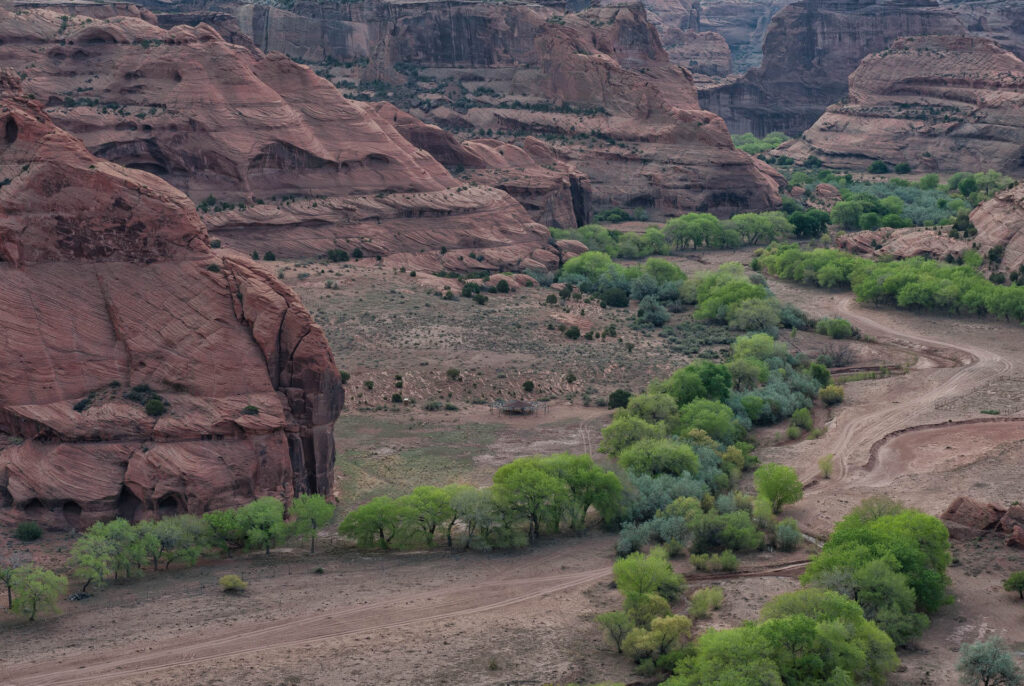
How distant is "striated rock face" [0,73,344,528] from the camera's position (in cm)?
5575

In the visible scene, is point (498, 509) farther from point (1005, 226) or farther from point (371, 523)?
point (1005, 226)

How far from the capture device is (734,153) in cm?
15862

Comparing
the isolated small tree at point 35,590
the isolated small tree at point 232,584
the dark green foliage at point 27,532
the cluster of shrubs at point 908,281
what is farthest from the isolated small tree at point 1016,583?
the cluster of shrubs at point 908,281

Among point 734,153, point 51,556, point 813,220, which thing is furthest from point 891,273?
point 51,556

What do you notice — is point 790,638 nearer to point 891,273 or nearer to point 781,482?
point 781,482

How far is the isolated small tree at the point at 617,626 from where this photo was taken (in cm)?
4841

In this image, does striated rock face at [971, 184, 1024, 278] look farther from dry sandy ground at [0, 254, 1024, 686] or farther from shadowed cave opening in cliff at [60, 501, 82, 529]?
shadowed cave opening in cliff at [60, 501, 82, 529]

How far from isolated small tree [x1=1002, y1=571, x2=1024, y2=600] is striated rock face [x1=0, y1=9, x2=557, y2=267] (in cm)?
6887

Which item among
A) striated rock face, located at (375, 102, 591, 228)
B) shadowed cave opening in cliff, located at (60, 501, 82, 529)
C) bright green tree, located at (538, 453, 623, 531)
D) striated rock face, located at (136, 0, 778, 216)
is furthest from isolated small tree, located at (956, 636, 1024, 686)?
striated rock face, located at (136, 0, 778, 216)

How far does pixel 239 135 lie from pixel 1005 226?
238 feet

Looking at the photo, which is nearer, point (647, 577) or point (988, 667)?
point (988, 667)

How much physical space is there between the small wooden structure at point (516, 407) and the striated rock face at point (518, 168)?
52044 millimetres

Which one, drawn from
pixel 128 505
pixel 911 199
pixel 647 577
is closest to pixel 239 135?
pixel 128 505

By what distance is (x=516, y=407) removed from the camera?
8056 centimetres
